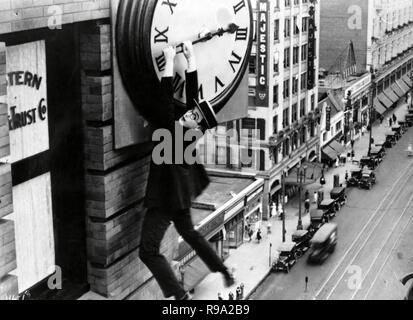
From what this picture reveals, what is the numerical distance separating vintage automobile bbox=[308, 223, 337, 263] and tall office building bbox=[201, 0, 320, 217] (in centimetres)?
1512

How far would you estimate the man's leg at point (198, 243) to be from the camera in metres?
5.92

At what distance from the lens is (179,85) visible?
6234 millimetres

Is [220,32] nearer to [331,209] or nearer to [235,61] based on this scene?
[235,61]

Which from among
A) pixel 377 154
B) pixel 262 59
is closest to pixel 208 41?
pixel 262 59

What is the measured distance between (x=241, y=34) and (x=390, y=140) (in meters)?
28.5

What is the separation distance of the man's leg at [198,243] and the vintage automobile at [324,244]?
63cm

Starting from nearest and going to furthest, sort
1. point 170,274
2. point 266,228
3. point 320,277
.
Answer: point 170,274 < point 320,277 < point 266,228

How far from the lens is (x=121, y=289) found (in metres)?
6.46

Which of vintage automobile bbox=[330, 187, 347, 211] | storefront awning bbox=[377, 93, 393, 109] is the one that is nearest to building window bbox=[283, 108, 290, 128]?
storefront awning bbox=[377, 93, 393, 109]

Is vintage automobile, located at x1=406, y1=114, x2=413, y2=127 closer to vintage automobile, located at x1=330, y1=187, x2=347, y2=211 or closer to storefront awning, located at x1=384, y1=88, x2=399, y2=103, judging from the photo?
storefront awning, located at x1=384, y1=88, x2=399, y2=103

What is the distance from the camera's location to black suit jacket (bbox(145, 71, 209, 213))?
19.2 feet

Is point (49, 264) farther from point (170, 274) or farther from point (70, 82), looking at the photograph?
point (70, 82)
